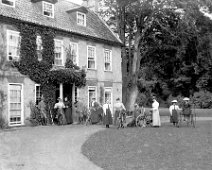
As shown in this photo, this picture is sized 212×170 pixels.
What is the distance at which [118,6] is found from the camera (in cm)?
3112

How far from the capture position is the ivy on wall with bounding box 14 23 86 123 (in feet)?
69.4

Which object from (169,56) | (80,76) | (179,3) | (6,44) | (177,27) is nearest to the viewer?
(6,44)

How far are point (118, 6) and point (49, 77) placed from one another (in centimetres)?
1194

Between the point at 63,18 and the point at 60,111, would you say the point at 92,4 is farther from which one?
the point at 60,111

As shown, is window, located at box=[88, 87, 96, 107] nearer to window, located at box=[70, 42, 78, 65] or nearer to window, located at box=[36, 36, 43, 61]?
window, located at box=[70, 42, 78, 65]

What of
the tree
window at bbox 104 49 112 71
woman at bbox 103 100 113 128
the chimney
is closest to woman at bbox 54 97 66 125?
woman at bbox 103 100 113 128

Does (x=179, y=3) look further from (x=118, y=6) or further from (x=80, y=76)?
(x=80, y=76)

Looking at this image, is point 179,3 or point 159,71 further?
point 159,71

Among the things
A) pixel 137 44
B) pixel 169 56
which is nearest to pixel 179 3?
pixel 137 44

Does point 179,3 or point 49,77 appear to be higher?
point 179,3

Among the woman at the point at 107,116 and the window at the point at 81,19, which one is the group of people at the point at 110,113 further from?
the window at the point at 81,19

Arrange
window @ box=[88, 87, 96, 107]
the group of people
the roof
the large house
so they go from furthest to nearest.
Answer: window @ box=[88, 87, 96, 107]
the roof
the large house
the group of people

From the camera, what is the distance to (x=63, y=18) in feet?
84.2

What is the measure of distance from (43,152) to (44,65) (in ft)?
38.4
